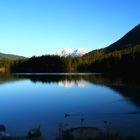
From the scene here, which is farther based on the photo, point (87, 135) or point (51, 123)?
point (51, 123)

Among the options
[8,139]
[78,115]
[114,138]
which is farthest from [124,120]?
[8,139]

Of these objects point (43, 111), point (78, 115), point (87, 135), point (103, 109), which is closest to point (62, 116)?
point (78, 115)

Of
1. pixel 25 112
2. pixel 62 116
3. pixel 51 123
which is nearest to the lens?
pixel 51 123

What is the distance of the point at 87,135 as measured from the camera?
97.9ft

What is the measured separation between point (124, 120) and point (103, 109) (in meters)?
11.2

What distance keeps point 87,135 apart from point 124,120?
14.3 meters

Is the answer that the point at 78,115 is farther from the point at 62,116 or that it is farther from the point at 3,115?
the point at 3,115

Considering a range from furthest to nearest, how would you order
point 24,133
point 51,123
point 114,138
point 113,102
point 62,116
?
point 113,102, point 62,116, point 51,123, point 24,133, point 114,138

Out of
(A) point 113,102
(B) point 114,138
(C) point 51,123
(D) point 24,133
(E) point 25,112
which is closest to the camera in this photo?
(B) point 114,138

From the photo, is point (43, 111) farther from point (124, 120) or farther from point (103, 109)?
point (124, 120)

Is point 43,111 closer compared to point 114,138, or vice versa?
point 114,138

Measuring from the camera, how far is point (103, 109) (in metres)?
54.2

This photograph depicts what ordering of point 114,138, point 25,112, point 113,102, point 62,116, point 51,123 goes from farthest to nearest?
point 113,102 < point 25,112 < point 62,116 < point 51,123 < point 114,138

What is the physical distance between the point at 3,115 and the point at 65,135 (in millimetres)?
21172
